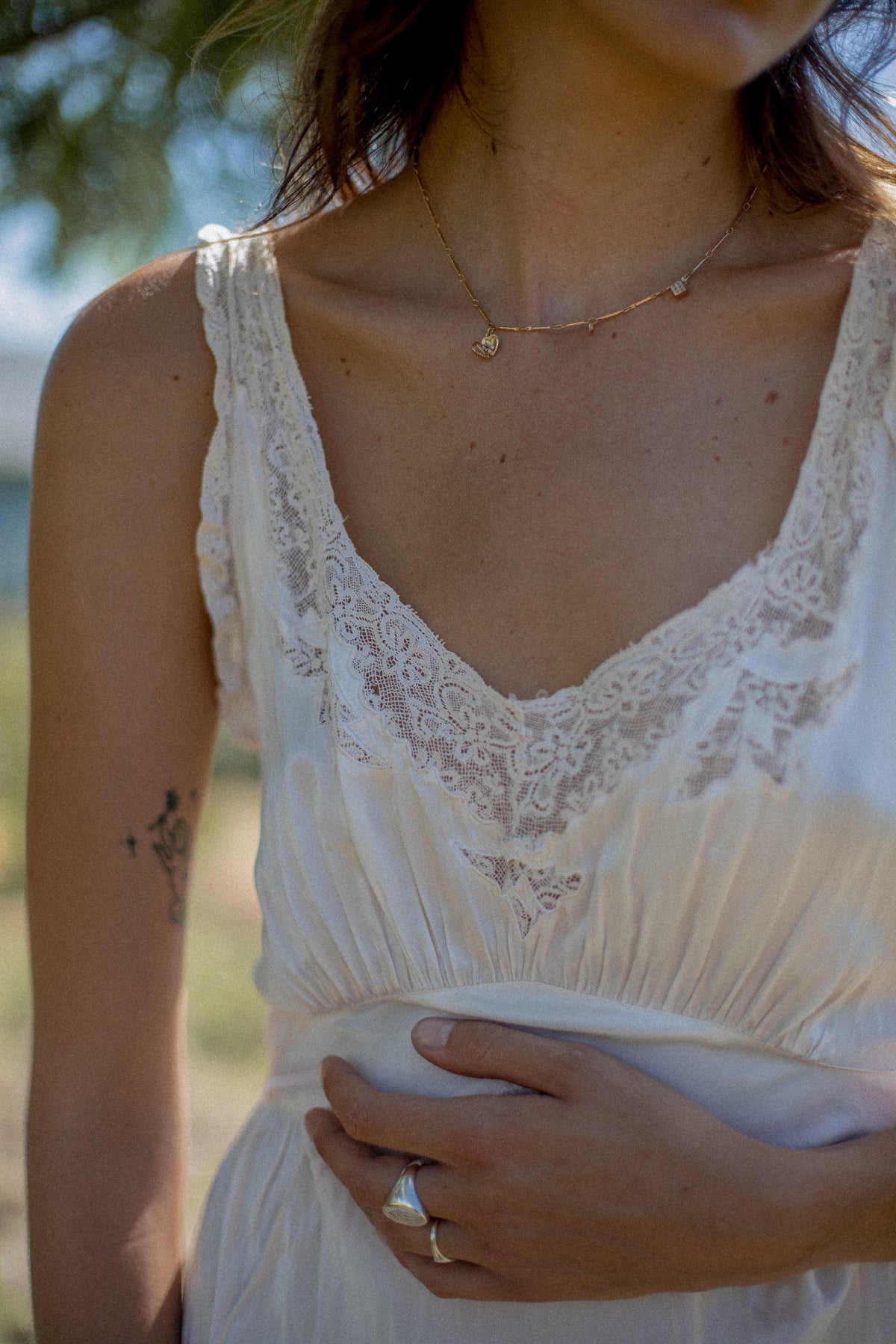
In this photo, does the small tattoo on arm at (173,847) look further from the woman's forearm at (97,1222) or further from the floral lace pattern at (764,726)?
the floral lace pattern at (764,726)

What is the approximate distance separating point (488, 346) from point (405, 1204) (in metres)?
0.83

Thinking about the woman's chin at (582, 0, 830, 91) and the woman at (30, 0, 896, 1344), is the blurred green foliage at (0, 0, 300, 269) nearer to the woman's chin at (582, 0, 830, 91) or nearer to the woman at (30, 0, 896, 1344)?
the woman at (30, 0, 896, 1344)

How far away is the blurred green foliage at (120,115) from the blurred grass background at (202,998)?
70.4 inches

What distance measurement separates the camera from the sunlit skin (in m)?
1.03

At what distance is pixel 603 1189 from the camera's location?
1029 millimetres

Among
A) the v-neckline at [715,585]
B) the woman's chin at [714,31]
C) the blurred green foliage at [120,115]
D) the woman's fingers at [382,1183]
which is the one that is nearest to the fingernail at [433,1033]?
the woman's fingers at [382,1183]

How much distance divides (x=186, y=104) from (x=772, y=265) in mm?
1050

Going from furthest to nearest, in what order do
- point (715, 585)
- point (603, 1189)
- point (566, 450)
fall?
1. point (566, 450)
2. point (715, 585)
3. point (603, 1189)

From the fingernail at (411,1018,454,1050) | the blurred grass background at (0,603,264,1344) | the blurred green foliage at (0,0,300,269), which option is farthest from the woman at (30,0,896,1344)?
the blurred grass background at (0,603,264,1344)

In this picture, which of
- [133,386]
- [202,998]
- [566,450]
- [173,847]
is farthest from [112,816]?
[202,998]

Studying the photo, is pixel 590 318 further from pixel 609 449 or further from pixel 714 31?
pixel 714 31

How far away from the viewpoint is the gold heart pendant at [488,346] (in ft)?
4.26

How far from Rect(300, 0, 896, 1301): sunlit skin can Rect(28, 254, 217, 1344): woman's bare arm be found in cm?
18

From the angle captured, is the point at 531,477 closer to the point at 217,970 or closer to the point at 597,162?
the point at 597,162
